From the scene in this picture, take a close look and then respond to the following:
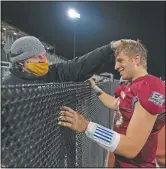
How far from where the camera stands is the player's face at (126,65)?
6.47 feet

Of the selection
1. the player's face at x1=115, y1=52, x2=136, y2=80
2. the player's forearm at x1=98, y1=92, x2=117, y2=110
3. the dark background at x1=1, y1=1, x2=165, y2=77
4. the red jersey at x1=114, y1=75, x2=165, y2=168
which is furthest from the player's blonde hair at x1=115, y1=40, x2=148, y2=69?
the dark background at x1=1, y1=1, x2=165, y2=77

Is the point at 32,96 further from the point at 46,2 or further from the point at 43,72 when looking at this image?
the point at 46,2

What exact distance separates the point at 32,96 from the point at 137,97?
0.82 metres

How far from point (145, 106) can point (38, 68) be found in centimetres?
87

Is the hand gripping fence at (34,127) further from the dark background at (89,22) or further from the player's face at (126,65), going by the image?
the dark background at (89,22)

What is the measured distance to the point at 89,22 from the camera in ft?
63.1

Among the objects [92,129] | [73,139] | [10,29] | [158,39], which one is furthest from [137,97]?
[158,39]

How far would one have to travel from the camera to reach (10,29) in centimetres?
1396

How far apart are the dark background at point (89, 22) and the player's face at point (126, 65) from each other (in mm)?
12205

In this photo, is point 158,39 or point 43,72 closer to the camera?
point 43,72

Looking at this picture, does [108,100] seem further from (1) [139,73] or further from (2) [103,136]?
(2) [103,136]

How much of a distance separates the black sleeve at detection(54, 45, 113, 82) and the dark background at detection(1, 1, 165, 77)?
11733 millimetres

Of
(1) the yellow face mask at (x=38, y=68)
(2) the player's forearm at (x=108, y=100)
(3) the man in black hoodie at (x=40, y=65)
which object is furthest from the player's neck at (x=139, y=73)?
(2) the player's forearm at (x=108, y=100)

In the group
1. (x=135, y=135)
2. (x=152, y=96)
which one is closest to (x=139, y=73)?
(x=152, y=96)
